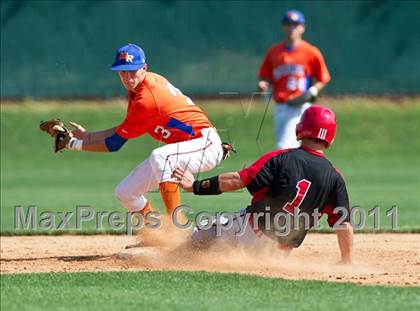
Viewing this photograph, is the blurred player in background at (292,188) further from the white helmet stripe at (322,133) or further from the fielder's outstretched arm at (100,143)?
the fielder's outstretched arm at (100,143)

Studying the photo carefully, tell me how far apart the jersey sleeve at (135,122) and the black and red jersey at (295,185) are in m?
1.35

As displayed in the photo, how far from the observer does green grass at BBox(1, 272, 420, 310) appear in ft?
18.3

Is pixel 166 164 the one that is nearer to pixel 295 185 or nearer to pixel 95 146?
pixel 95 146

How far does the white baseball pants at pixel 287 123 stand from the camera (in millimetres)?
12719

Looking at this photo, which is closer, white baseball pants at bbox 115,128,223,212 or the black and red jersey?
the black and red jersey

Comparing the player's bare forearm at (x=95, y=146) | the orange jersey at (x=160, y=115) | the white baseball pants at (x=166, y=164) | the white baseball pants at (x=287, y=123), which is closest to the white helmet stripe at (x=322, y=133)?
the white baseball pants at (x=166, y=164)

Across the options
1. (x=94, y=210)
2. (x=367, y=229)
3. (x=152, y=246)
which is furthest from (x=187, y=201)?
(x=152, y=246)

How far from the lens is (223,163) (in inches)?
694

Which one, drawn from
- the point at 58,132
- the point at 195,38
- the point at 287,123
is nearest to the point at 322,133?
the point at 58,132

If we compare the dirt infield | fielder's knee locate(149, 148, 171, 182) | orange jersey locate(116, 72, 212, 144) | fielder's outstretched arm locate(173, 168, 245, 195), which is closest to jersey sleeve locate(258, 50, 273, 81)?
the dirt infield

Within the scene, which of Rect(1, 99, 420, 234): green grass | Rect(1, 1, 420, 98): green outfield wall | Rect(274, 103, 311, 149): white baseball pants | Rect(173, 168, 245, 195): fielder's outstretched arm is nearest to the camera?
Rect(173, 168, 245, 195): fielder's outstretched arm

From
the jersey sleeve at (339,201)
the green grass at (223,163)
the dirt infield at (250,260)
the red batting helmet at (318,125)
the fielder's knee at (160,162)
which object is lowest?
the green grass at (223,163)

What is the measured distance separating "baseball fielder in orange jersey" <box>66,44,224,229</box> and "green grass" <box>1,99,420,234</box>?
4151 millimetres

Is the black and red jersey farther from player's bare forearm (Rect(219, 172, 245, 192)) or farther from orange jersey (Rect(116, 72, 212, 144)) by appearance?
orange jersey (Rect(116, 72, 212, 144))
